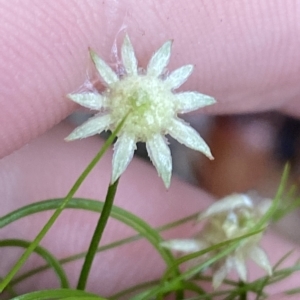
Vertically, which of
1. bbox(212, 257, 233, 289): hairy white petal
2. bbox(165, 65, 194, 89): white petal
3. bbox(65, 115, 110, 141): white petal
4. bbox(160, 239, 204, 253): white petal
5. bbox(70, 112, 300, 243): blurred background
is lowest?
bbox(70, 112, 300, 243): blurred background

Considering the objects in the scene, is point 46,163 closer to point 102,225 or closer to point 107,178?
point 107,178

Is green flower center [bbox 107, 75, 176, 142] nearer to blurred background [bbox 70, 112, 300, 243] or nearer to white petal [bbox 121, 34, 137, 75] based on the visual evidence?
white petal [bbox 121, 34, 137, 75]

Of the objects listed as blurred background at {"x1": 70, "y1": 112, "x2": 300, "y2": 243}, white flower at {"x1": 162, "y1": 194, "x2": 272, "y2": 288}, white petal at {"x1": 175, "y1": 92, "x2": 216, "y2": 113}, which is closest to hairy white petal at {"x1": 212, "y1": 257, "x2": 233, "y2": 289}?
white flower at {"x1": 162, "y1": 194, "x2": 272, "y2": 288}

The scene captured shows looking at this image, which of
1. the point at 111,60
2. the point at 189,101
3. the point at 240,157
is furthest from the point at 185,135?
the point at 240,157

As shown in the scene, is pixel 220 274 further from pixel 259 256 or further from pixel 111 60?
pixel 111 60

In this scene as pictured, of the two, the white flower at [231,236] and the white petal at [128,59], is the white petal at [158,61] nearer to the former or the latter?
the white petal at [128,59]

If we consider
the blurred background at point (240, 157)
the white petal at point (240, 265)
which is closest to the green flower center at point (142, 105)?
the white petal at point (240, 265)
